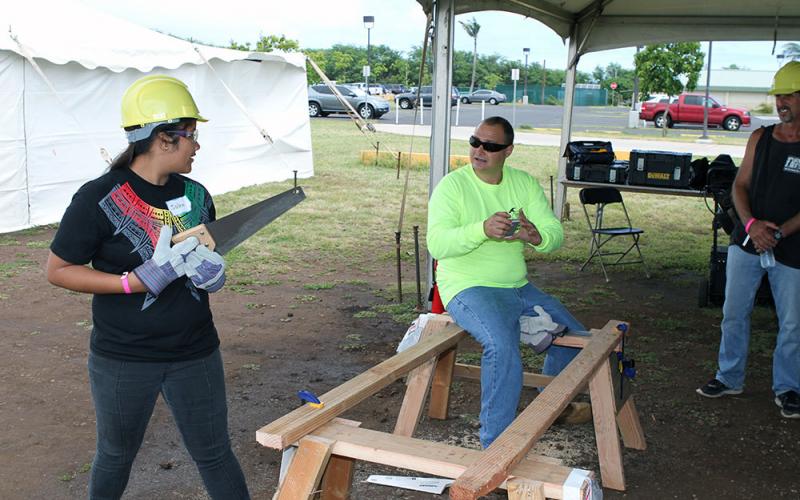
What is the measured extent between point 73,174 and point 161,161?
8.51 meters

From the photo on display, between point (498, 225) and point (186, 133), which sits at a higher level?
point (186, 133)

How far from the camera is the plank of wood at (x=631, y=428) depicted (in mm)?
4102

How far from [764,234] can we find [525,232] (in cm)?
149

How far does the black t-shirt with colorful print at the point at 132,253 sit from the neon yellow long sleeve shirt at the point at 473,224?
5.04ft

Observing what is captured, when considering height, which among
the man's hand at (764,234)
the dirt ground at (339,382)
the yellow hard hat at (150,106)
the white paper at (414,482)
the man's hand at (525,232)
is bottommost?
the dirt ground at (339,382)

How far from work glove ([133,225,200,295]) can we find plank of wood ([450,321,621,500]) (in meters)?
1.04

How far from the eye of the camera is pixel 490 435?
3.60 meters

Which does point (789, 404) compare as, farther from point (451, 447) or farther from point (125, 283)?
point (125, 283)

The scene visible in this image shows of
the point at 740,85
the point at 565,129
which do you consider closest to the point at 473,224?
the point at 565,129

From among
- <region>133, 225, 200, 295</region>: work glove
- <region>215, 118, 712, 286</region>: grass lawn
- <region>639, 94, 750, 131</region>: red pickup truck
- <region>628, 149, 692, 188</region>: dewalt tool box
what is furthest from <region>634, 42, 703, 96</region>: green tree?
<region>133, 225, 200, 295</region>: work glove

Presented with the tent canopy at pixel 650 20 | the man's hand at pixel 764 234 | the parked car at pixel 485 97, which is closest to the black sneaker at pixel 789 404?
the man's hand at pixel 764 234

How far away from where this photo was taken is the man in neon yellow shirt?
3.66 meters

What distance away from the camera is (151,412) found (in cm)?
266

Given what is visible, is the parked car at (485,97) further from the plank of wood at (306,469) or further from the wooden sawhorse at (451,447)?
the plank of wood at (306,469)
